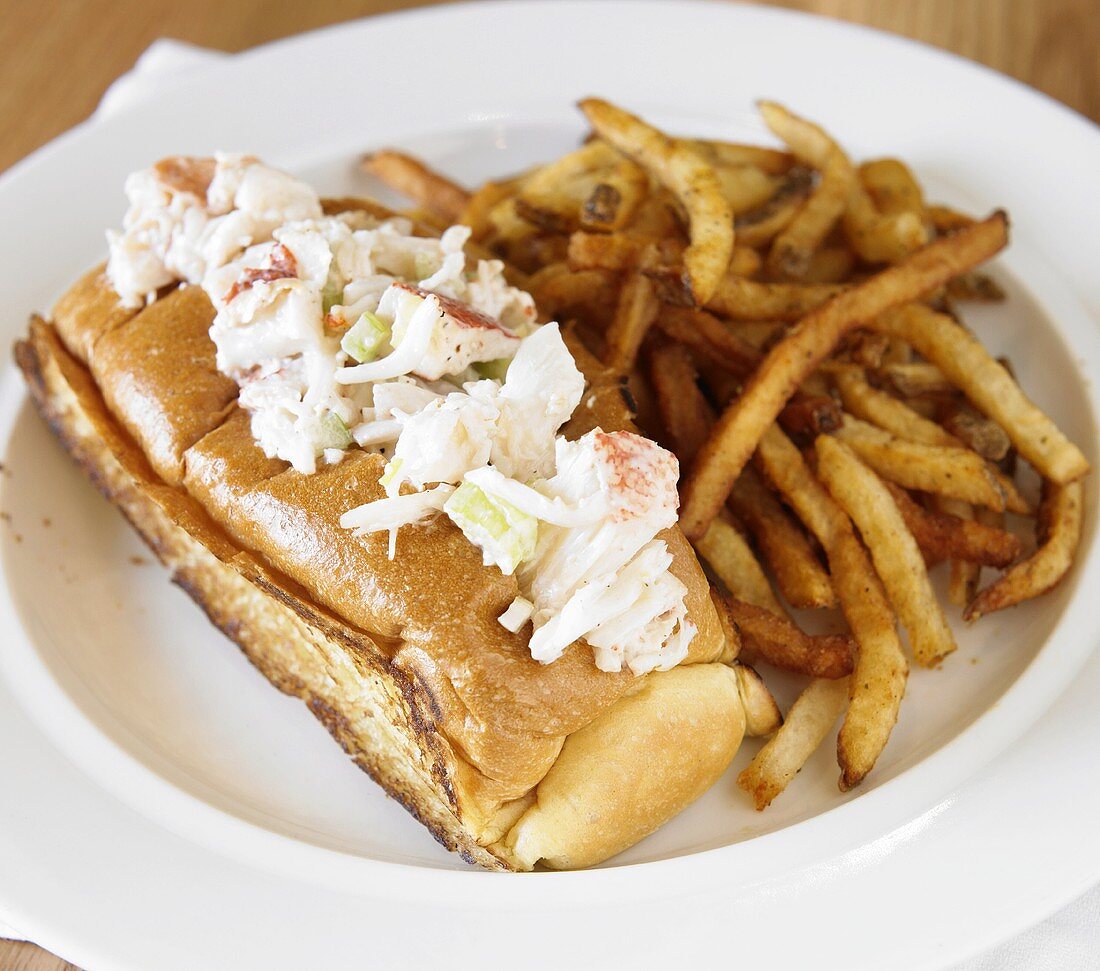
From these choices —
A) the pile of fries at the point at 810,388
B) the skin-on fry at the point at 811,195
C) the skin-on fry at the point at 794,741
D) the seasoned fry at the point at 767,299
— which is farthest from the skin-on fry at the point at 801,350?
the skin-on fry at the point at 794,741

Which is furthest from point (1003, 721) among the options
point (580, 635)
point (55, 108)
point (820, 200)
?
point (55, 108)

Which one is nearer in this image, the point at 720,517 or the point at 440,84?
the point at 720,517

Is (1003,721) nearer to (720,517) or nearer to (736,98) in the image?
(720,517)

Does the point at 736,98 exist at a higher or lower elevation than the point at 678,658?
higher

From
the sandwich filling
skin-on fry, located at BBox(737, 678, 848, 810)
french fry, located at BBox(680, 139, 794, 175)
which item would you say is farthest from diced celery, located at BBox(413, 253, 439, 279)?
skin-on fry, located at BBox(737, 678, 848, 810)

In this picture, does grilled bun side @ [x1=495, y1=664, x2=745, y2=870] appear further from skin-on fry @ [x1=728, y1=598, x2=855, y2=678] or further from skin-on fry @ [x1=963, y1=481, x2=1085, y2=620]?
skin-on fry @ [x1=963, y1=481, x2=1085, y2=620]

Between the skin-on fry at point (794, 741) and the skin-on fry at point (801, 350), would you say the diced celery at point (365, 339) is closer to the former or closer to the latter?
the skin-on fry at point (801, 350)
